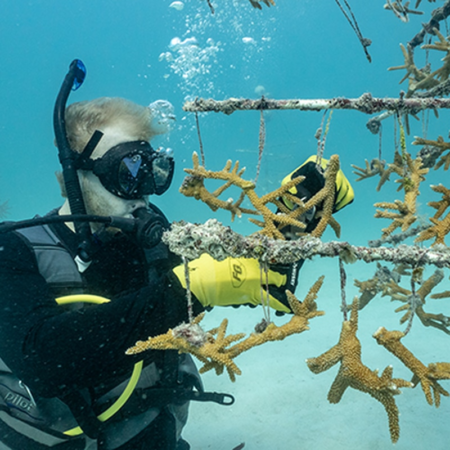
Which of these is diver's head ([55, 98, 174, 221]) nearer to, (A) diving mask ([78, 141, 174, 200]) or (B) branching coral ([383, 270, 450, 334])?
(A) diving mask ([78, 141, 174, 200])

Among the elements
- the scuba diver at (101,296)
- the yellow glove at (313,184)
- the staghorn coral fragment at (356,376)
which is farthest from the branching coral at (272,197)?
the staghorn coral fragment at (356,376)

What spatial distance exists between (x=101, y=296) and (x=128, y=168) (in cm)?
99

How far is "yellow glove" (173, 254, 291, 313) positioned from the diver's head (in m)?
0.94

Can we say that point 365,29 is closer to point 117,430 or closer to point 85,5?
point 85,5

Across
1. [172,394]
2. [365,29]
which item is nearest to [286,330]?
[172,394]

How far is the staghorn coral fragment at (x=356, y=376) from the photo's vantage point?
119cm

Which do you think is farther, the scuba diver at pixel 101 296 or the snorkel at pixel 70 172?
the snorkel at pixel 70 172

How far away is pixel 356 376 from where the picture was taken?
122 cm

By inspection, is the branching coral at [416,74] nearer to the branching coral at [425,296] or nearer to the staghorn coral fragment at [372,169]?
the staghorn coral fragment at [372,169]

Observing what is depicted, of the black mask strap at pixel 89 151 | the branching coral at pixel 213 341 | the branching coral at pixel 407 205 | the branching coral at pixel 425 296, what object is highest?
the black mask strap at pixel 89 151

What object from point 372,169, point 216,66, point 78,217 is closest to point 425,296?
point 372,169

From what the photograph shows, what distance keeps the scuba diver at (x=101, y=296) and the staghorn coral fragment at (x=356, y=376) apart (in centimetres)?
63

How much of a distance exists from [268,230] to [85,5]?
388ft

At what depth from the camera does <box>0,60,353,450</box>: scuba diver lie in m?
1.75
